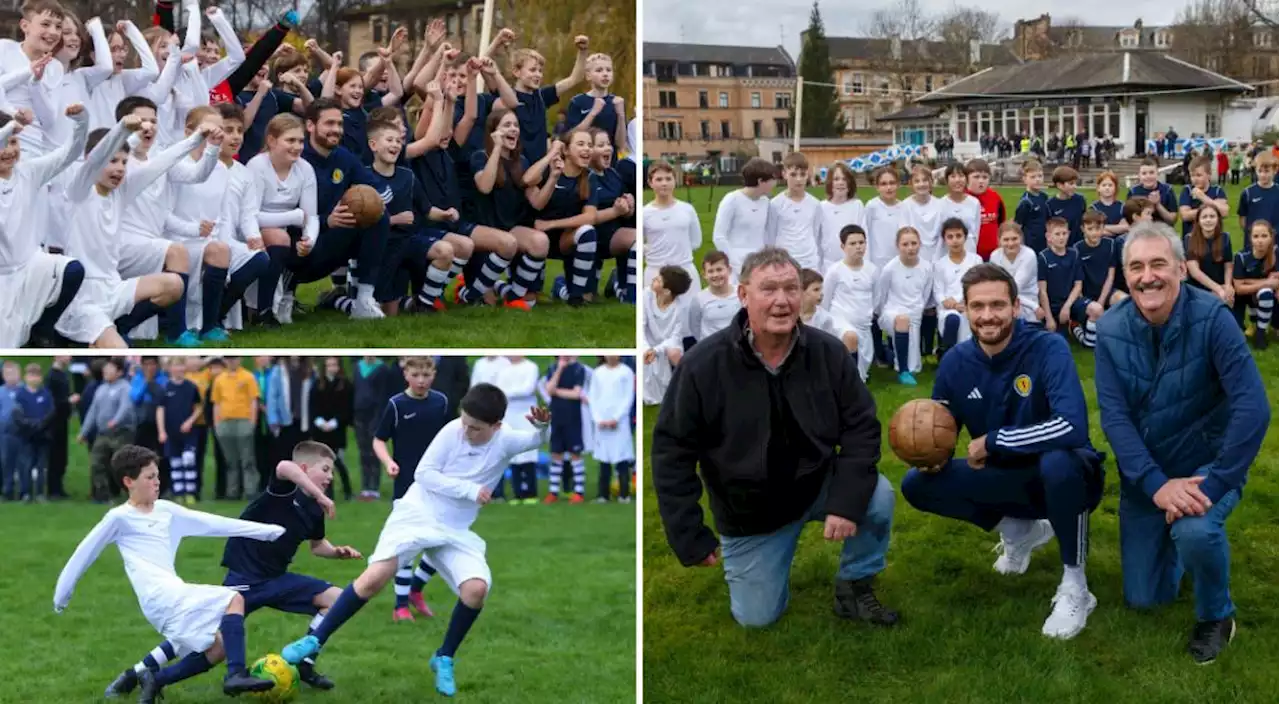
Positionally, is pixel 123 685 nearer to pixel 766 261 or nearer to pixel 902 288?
pixel 766 261

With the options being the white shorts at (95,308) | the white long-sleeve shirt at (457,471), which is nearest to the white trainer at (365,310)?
the white shorts at (95,308)

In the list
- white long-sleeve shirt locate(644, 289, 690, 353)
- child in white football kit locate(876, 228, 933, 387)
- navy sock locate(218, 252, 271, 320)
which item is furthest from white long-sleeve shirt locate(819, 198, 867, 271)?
navy sock locate(218, 252, 271, 320)

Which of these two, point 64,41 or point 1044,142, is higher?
point 1044,142

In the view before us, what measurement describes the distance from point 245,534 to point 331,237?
102 inches

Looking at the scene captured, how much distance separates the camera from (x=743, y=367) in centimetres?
440

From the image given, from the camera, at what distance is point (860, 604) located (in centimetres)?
466

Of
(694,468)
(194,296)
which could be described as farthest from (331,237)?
(694,468)

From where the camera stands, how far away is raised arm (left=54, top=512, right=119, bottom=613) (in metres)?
4.44

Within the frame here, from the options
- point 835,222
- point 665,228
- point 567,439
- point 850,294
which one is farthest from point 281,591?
point 835,222

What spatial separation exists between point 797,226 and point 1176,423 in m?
5.33

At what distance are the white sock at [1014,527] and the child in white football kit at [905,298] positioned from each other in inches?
147

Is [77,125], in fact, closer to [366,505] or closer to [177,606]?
[177,606]

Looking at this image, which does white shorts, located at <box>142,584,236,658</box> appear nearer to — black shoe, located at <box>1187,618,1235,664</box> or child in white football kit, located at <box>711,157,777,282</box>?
black shoe, located at <box>1187,618,1235,664</box>

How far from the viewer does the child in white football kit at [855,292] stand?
28.5 feet
